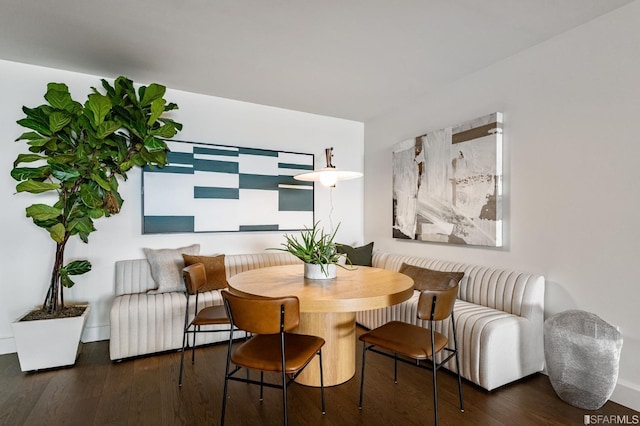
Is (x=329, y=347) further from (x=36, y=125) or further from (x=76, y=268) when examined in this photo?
(x=36, y=125)

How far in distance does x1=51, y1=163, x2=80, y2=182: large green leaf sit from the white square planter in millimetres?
1179

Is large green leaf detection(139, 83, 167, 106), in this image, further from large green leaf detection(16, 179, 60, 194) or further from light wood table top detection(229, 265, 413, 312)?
light wood table top detection(229, 265, 413, 312)

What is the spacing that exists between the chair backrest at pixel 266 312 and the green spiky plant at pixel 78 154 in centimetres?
193

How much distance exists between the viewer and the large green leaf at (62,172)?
2645 mm

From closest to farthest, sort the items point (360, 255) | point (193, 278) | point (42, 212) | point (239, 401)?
point (239, 401), point (193, 278), point (42, 212), point (360, 255)

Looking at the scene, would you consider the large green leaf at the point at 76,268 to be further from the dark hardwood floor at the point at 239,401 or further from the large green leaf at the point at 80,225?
the dark hardwood floor at the point at 239,401

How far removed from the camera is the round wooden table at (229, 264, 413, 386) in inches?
72.2

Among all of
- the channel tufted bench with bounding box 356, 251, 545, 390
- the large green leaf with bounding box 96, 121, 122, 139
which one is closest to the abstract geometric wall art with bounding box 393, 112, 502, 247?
the channel tufted bench with bounding box 356, 251, 545, 390

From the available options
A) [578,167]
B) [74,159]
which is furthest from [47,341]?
[578,167]

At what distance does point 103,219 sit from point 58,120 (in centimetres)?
108

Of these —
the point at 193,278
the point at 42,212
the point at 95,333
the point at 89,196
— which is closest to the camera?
the point at 193,278

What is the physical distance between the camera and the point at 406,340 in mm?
2059

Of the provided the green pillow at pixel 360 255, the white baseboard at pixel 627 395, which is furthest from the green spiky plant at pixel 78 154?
the white baseboard at pixel 627 395

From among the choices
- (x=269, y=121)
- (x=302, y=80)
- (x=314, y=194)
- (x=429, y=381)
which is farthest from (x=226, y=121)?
(x=429, y=381)
